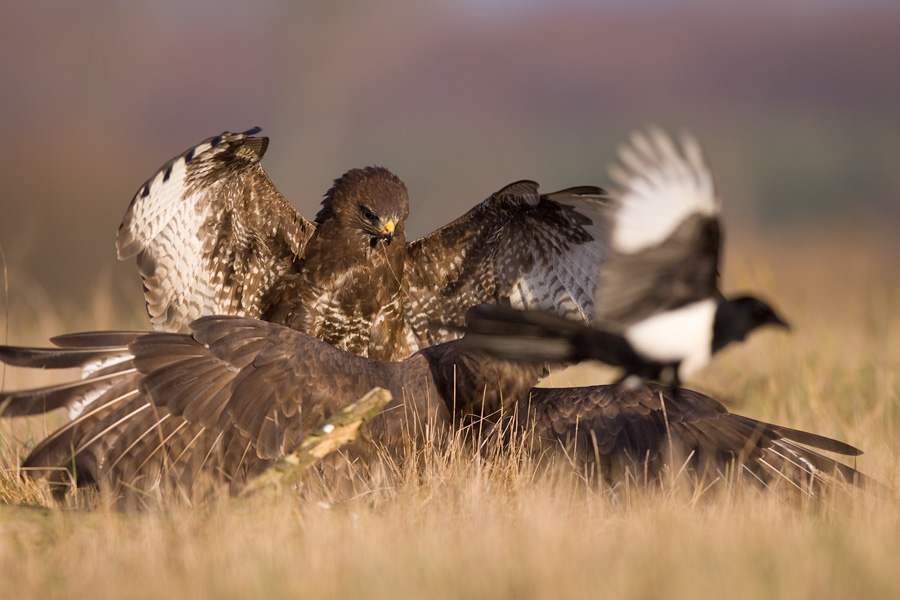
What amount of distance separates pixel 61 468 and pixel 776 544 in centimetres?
294

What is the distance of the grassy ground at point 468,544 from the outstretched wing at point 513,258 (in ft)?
6.46

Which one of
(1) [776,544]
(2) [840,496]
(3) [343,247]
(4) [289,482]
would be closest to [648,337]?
(1) [776,544]

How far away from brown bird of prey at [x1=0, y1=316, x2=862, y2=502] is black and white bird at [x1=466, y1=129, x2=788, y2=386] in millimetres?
Answer: 1129

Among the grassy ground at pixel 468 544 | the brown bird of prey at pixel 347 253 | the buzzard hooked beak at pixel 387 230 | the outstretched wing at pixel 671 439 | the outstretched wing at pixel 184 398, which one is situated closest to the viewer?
the grassy ground at pixel 468 544

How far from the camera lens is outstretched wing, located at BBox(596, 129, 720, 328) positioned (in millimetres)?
2867

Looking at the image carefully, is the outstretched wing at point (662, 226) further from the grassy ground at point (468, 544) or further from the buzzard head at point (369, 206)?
the buzzard head at point (369, 206)

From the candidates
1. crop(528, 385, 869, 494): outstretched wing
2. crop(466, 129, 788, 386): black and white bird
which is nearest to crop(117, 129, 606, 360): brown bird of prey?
crop(528, 385, 869, 494): outstretched wing

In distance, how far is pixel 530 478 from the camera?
399 centimetres

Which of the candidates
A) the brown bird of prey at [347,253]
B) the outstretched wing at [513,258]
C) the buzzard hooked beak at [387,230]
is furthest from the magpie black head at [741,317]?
the buzzard hooked beak at [387,230]

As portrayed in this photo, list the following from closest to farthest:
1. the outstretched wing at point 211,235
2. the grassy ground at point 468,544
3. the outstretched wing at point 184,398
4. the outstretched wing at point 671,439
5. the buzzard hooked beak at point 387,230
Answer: the grassy ground at point 468,544, the outstretched wing at point 184,398, the outstretched wing at point 671,439, the outstretched wing at point 211,235, the buzzard hooked beak at point 387,230

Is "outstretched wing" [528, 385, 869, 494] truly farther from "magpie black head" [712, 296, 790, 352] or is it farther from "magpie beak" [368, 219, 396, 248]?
"magpie beak" [368, 219, 396, 248]

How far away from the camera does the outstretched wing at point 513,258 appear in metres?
5.65

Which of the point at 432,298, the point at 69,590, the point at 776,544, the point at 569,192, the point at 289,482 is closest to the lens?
the point at 69,590

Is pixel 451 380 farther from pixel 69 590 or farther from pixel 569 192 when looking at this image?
pixel 69 590
